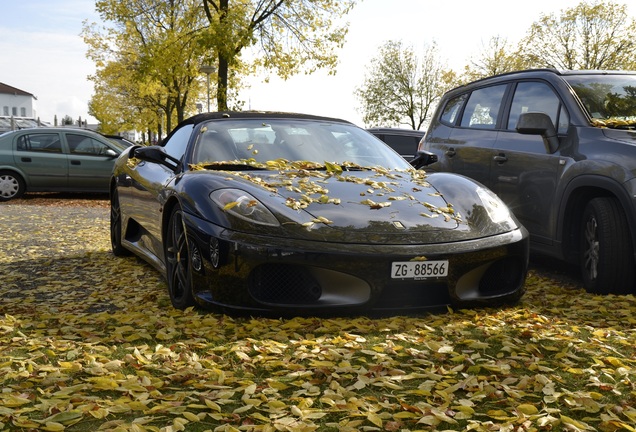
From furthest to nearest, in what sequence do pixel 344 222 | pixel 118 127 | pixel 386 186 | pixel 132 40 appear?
1. pixel 118 127
2. pixel 132 40
3. pixel 386 186
4. pixel 344 222

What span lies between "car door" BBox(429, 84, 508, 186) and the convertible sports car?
1.78 metres

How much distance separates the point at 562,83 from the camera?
6234 mm

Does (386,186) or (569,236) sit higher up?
(386,186)

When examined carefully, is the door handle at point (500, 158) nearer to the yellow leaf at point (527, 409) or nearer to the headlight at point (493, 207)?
the headlight at point (493, 207)

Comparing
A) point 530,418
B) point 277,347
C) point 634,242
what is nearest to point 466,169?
point 634,242

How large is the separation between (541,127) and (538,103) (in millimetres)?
636

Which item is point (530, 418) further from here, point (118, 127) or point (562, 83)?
point (118, 127)

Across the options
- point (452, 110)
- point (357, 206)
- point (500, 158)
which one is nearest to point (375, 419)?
point (357, 206)

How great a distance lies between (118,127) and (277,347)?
5254 centimetres

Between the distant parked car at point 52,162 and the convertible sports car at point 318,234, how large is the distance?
10.9 metres

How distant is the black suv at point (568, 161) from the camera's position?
17.4ft

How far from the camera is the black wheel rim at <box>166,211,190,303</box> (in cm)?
478

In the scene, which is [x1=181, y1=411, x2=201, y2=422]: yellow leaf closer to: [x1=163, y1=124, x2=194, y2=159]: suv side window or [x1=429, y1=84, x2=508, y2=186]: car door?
[x1=163, y1=124, x2=194, y2=159]: suv side window

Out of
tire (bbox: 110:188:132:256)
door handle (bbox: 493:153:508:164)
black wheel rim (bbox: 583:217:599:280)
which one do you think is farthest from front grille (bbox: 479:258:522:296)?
tire (bbox: 110:188:132:256)
